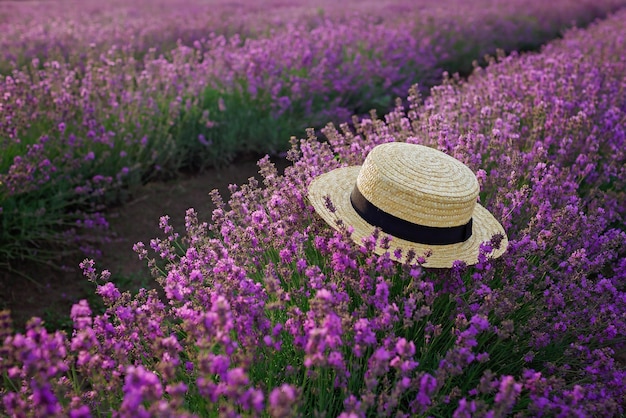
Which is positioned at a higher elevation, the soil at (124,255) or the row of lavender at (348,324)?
the row of lavender at (348,324)

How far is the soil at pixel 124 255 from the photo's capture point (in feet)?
10.6

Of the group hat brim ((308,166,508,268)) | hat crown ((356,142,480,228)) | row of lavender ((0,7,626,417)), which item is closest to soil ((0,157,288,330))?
row of lavender ((0,7,626,417))

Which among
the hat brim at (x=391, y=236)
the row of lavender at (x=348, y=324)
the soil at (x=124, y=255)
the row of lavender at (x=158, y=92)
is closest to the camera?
the row of lavender at (x=348, y=324)

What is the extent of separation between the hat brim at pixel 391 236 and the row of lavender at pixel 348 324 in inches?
2.8

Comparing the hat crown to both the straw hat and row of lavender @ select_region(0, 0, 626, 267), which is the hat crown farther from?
row of lavender @ select_region(0, 0, 626, 267)

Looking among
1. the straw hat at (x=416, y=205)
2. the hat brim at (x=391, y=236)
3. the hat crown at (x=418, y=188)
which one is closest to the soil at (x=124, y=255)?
the hat brim at (x=391, y=236)

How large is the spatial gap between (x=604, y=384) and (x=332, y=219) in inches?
45.6

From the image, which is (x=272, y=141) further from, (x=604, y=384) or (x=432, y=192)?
(x=604, y=384)

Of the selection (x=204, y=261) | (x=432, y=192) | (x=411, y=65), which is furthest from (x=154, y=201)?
(x=411, y=65)

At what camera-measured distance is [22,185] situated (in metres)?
3.24

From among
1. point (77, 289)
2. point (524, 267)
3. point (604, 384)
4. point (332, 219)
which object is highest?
point (332, 219)

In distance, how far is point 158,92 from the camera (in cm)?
475

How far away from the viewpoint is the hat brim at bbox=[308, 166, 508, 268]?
2172 mm

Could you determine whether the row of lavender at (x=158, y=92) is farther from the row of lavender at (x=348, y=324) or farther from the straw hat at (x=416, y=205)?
the straw hat at (x=416, y=205)
